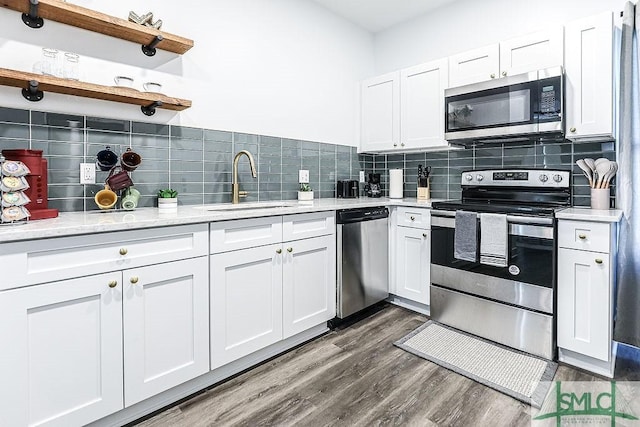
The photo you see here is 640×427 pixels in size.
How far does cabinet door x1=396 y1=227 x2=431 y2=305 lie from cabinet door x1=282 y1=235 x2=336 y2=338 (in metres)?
0.73

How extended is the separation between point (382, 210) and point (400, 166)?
3.07 feet

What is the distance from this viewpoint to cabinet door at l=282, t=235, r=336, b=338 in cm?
220

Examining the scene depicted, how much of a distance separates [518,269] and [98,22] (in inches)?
109

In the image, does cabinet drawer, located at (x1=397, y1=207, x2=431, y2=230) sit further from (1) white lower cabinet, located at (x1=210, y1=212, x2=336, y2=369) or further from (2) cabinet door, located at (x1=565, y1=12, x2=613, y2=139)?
(2) cabinet door, located at (x1=565, y1=12, x2=613, y2=139)

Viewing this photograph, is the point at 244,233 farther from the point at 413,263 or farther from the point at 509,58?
the point at 509,58

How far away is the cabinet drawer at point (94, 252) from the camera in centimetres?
125

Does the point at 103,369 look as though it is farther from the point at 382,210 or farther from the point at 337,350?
the point at 382,210

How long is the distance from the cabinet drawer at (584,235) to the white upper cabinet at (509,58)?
3.64 feet

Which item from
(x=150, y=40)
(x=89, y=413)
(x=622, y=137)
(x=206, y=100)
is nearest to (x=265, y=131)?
(x=206, y=100)

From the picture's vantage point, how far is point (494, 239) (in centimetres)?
225

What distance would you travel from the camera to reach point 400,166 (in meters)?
3.62

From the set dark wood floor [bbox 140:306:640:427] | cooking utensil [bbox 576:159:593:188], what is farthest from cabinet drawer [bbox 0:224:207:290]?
cooking utensil [bbox 576:159:593:188]

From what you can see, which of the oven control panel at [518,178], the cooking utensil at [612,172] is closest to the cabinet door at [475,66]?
the oven control panel at [518,178]
